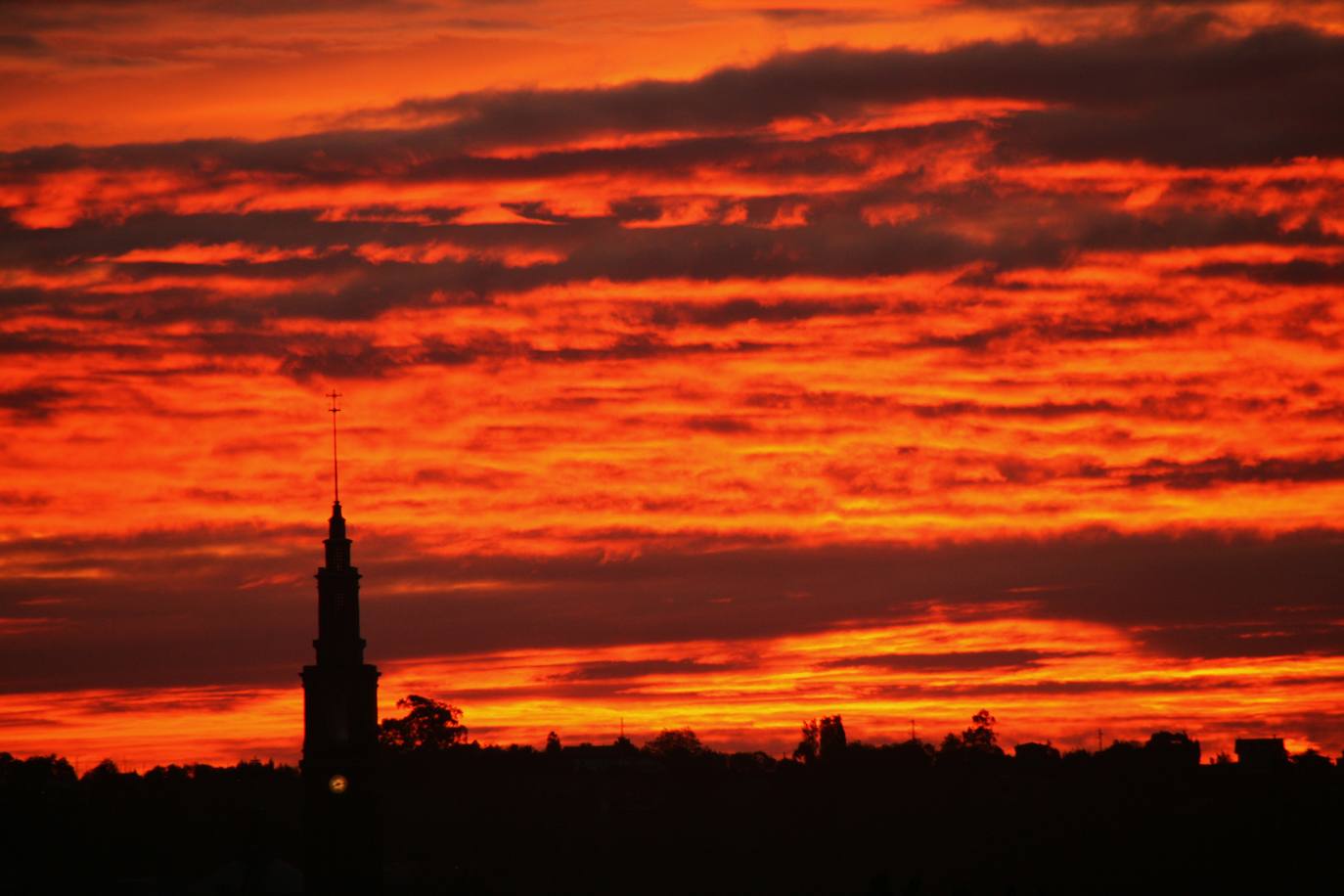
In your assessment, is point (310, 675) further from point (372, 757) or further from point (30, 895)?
point (30, 895)

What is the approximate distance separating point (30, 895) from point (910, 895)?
98.1 m

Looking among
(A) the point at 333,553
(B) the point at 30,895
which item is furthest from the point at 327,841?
(B) the point at 30,895

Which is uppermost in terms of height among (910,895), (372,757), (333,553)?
(333,553)

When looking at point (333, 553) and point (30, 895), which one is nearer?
point (333, 553)

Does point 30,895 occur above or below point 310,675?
below

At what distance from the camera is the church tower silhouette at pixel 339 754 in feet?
574

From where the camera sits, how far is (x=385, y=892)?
603 ft

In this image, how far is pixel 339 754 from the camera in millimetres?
176625

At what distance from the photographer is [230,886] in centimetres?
18412

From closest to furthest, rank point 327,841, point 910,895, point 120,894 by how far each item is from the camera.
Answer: point 910,895 < point 327,841 < point 120,894

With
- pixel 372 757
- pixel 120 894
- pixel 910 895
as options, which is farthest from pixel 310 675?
pixel 910 895

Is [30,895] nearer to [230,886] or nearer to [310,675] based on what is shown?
[230,886]

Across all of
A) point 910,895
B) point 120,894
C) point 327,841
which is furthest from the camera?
point 120,894

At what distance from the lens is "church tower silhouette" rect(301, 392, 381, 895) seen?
17488 cm
